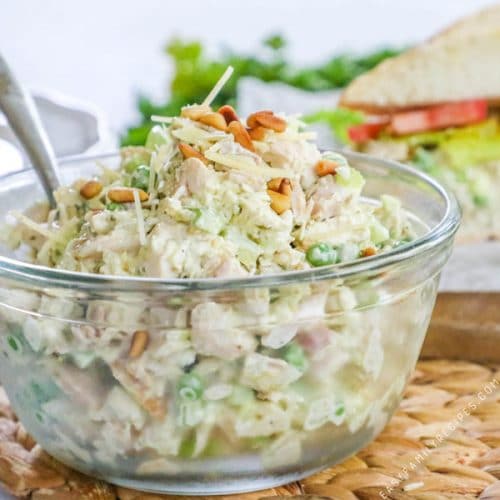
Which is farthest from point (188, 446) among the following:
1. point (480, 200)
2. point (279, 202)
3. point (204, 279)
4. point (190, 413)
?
point (480, 200)

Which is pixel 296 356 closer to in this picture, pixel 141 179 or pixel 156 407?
pixel 156 407

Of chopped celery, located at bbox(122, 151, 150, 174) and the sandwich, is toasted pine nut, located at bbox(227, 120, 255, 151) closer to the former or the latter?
chopped celery, located at bbox(122, 151, 150, 174)

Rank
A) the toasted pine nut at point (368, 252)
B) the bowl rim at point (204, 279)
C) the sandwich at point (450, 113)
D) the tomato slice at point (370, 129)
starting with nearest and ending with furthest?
1. the bowl rim at point (204, 279)
2. the toasted pine nut at point (368, 252)
3. the sandwich at point (450, 113)
4. the tomato slice at point (370, 129)

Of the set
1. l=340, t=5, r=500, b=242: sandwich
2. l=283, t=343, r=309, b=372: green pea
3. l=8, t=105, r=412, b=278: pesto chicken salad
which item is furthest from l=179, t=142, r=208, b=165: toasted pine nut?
l=340, t=5, r=500, b=242: sandwich

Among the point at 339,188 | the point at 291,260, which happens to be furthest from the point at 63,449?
the point at 339,188

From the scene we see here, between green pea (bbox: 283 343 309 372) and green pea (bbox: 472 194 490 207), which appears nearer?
green pea (bbox: 283 343 309 372)

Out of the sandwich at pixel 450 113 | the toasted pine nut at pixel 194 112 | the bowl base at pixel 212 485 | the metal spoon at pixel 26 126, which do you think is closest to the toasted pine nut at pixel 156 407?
the bowl base at pixel 212 485

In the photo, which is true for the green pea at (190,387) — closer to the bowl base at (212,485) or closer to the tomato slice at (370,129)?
the bowl base at (212,485)
